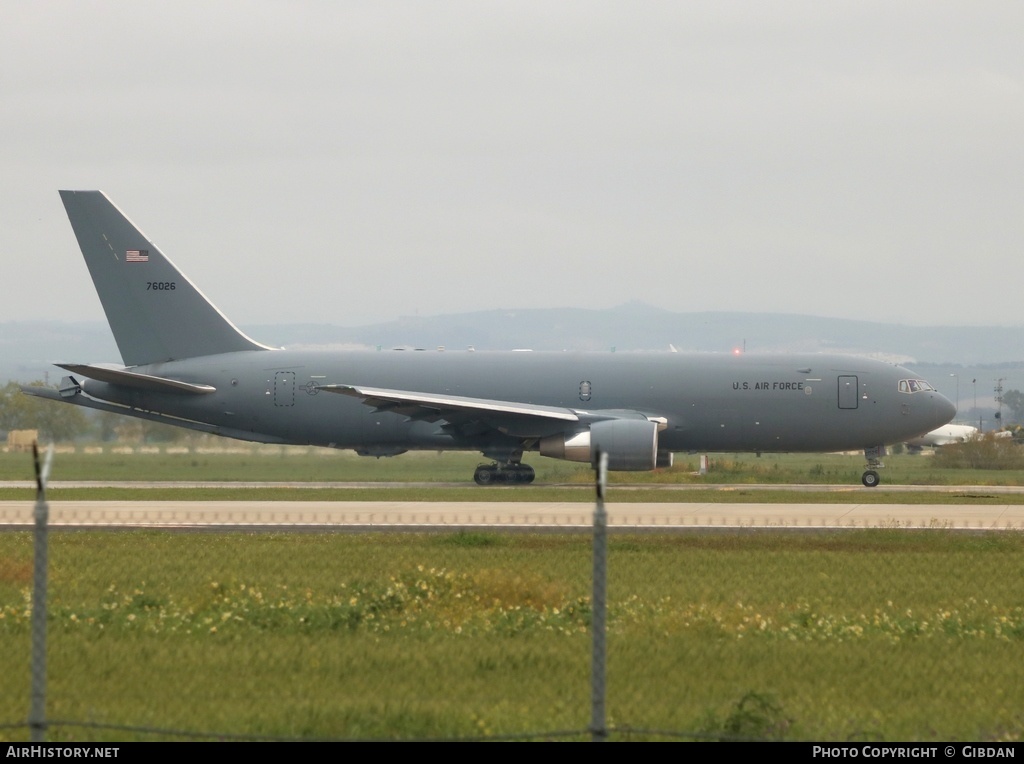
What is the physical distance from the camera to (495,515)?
2717 centimetres

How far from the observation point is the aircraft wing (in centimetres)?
3834

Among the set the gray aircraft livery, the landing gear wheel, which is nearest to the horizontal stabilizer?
the gray aircraft livery

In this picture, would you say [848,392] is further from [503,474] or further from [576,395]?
[503,474]

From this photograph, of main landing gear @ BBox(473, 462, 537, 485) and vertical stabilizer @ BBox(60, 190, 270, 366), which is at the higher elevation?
vertical stabilizer @ BBox(60, 190, 270, 366)

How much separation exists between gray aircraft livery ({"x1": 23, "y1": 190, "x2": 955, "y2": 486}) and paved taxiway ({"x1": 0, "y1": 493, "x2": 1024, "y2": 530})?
8.77 m

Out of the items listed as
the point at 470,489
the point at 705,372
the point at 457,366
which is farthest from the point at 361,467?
the point at 705,372

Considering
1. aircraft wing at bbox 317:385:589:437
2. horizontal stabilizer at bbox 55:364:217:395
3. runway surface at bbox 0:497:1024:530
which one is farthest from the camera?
horizontal stabilizer at bbox 55:364:217:395

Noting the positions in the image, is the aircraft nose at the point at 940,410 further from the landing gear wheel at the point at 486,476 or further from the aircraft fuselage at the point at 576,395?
the landing gear wheel at the point at 486,476

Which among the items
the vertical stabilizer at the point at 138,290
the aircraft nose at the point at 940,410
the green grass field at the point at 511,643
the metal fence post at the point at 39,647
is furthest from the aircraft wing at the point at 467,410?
the metal fence post at the point at 39,647

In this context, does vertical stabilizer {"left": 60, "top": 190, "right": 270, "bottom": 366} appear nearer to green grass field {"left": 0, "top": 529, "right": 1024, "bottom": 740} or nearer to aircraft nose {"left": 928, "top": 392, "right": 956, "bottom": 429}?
aircraft nose {"left": 928, "top": 392, "right": 956, "bottom": 429}

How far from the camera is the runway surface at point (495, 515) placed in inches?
974

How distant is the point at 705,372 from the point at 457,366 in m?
7.45

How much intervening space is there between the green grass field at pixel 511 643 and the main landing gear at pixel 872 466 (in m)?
20.4

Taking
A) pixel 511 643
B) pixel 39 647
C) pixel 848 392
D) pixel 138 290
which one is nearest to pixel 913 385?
pixel 848 392
